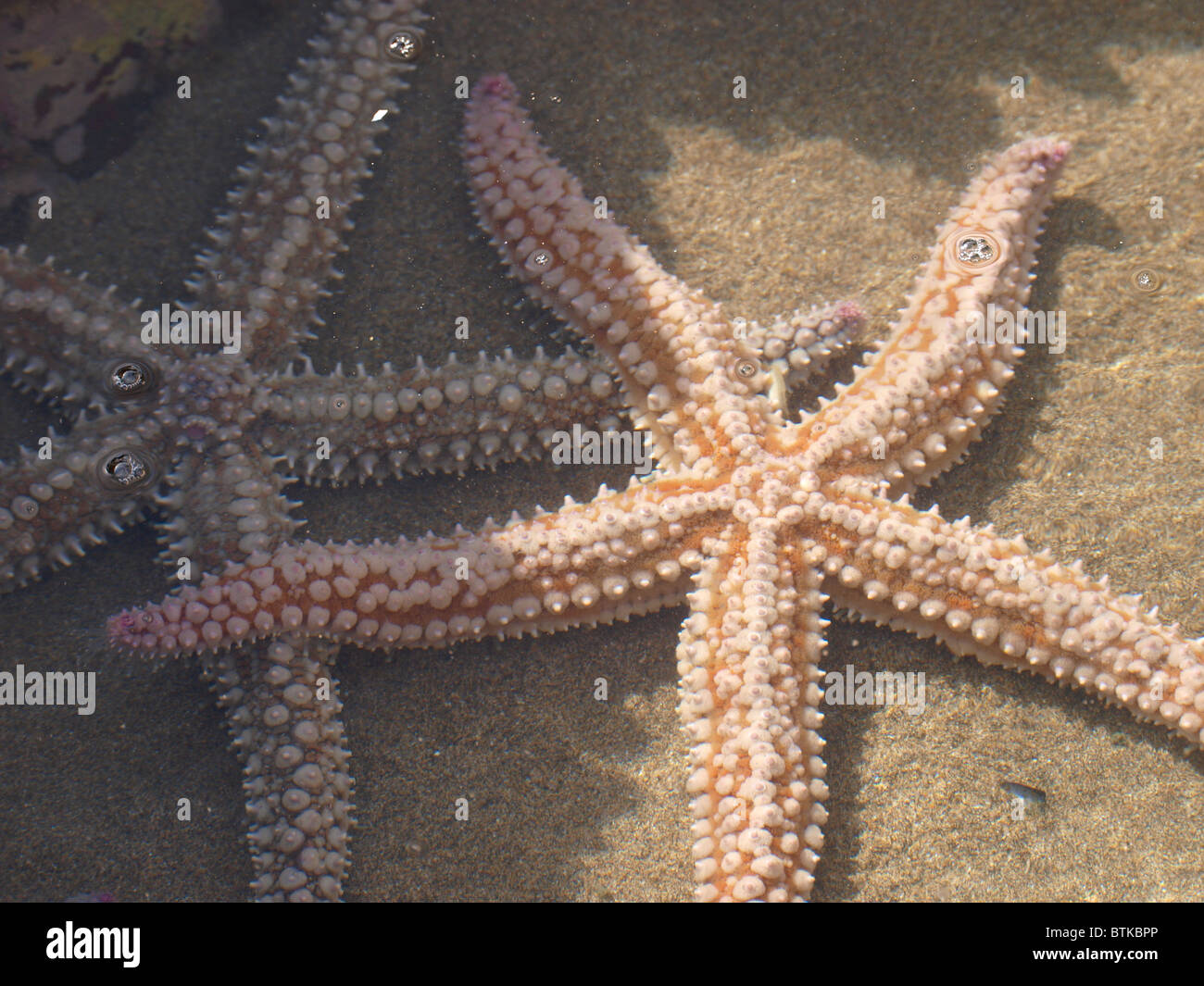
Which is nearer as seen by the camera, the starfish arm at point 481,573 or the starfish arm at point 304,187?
the starfish arm at point 481,573

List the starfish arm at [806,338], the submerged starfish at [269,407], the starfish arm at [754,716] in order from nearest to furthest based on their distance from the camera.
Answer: the starfish arm at [754,716]
the submerged starfish at [269,407]
the starfish arm at [806,338]

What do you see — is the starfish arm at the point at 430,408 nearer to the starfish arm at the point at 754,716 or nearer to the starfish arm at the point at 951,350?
the starfish arm at the point at 754,716

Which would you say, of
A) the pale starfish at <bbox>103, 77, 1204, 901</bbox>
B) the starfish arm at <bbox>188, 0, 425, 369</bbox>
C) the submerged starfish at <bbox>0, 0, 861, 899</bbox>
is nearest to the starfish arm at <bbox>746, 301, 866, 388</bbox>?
the submerged starfish at <bbox>0, 0, 861, 899</bbox>

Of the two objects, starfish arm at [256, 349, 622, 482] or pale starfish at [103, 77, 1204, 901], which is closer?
pale starfish at [103, 77, 1204, 901]

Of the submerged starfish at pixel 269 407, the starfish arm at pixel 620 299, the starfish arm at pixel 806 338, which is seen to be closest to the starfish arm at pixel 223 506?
the submerged starfish at pixel 269 407

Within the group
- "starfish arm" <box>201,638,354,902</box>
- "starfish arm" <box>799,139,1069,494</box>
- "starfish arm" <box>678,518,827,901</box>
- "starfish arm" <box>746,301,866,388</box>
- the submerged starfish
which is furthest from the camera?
"starfish arm" <box>746,301,866,388</box>

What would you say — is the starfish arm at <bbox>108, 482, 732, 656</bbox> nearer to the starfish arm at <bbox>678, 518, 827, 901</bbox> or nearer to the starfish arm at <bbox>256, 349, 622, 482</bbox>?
the starfish arm at <bbox>678, 518, 827, 901</bbox>

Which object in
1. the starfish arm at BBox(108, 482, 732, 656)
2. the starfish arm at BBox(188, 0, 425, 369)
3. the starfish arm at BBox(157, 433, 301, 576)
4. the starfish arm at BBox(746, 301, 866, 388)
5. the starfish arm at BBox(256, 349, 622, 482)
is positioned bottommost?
the starfish arm at BBox(108, 482, 732, 656)

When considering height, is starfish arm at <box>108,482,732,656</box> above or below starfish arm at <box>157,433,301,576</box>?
below
